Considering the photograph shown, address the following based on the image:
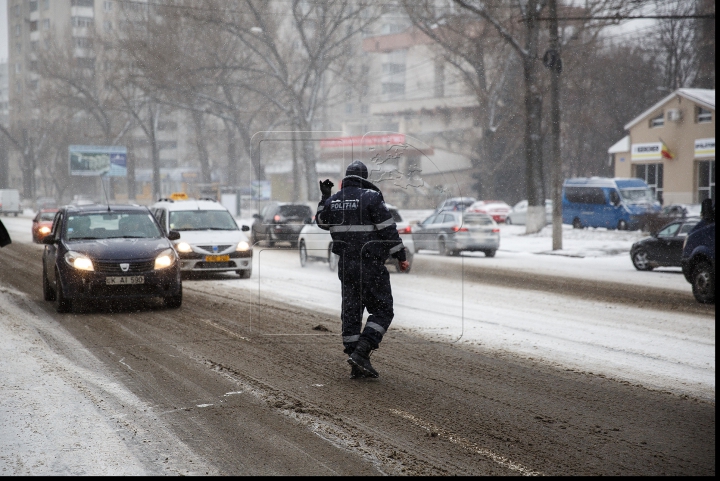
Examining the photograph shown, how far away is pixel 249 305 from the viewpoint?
13.7 metres

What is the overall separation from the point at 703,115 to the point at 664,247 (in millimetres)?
29317

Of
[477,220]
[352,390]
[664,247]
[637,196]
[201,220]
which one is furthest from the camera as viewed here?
[637,196]

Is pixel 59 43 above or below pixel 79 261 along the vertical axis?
above

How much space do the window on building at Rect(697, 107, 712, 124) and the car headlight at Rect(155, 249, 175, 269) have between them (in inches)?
1558

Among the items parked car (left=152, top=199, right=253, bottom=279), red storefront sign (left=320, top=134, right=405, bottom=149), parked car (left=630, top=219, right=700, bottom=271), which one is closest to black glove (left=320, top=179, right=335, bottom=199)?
red storefront sign (left=320, top=134, right=405, bottom=149)

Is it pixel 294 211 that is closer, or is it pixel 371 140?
pixel 371 140

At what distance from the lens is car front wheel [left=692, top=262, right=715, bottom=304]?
47.0ft

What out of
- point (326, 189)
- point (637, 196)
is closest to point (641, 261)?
point (326, 189)

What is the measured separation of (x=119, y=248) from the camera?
1286 cm

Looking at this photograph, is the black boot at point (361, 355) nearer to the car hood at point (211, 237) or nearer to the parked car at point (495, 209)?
the car hood at point (211, 237)

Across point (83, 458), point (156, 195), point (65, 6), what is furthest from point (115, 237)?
point (65, 6)

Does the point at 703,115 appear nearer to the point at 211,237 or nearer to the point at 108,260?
the point at 211,237

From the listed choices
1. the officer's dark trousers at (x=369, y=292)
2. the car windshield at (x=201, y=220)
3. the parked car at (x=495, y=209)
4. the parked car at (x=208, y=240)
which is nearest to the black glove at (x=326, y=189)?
the officer's dark trousers at (x=369, y=292)

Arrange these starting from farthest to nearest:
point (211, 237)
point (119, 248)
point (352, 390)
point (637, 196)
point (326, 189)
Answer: point (637, 196), point (211, 237), point (119, 248), point (326, 189), point (352, 390)
